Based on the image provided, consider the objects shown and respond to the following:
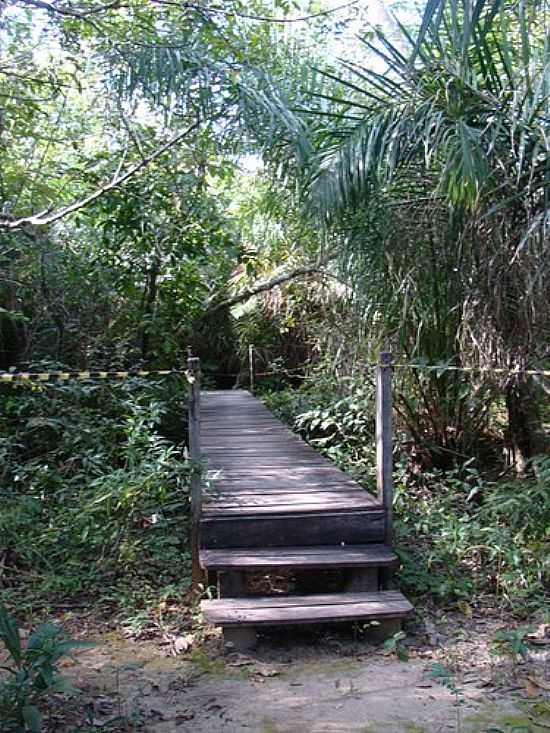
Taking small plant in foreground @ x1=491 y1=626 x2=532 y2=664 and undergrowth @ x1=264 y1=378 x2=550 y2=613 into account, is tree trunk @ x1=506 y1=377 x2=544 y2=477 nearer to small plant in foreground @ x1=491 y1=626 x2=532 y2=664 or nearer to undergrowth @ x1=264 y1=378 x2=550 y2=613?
undergrowth @ x1=264 y1=378 x2=550 y2=613

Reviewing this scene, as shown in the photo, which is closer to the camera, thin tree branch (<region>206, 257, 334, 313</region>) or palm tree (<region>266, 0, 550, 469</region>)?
palm tree (<region>266, 0, 550, 469</region>)

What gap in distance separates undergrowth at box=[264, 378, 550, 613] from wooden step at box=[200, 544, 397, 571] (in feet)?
1.35

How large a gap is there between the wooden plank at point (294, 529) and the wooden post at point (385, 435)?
57 mm

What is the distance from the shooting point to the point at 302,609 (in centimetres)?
386

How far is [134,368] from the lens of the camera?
24.1 ft

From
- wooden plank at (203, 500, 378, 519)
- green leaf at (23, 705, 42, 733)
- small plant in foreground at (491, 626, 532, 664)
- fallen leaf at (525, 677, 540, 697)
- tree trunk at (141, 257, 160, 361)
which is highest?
tree trunk at (141, 257, 160, 361)

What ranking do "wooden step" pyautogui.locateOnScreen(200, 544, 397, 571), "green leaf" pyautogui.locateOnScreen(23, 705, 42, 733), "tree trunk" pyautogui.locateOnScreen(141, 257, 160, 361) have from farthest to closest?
"tree trunk" pyautogui.locateOnScreen(141, 257, 160, 361) → "wooden step" pyautogui.locateOnScreen(200, 544, 397, 571) → "green leaf" pyautogui.locateOnScreen(23, 705, 42, 733)

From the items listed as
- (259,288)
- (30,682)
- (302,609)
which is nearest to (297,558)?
(302,609)

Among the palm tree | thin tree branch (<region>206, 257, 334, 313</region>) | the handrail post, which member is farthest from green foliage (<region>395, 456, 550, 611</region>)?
thin tree branch (<region>206, 257, 334, 313</region>)

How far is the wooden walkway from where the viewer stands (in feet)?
12.7

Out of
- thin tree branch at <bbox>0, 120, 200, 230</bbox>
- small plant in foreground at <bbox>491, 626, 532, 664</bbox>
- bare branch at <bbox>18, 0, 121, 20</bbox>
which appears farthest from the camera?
thin tree branch at <bbox>0, 120, 200, 230</bbox>

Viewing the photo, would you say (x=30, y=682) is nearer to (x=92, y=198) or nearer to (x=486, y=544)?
(x=486, y=544)

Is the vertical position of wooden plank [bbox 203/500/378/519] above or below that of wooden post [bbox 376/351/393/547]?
below

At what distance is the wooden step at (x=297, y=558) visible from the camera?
4.13 m
